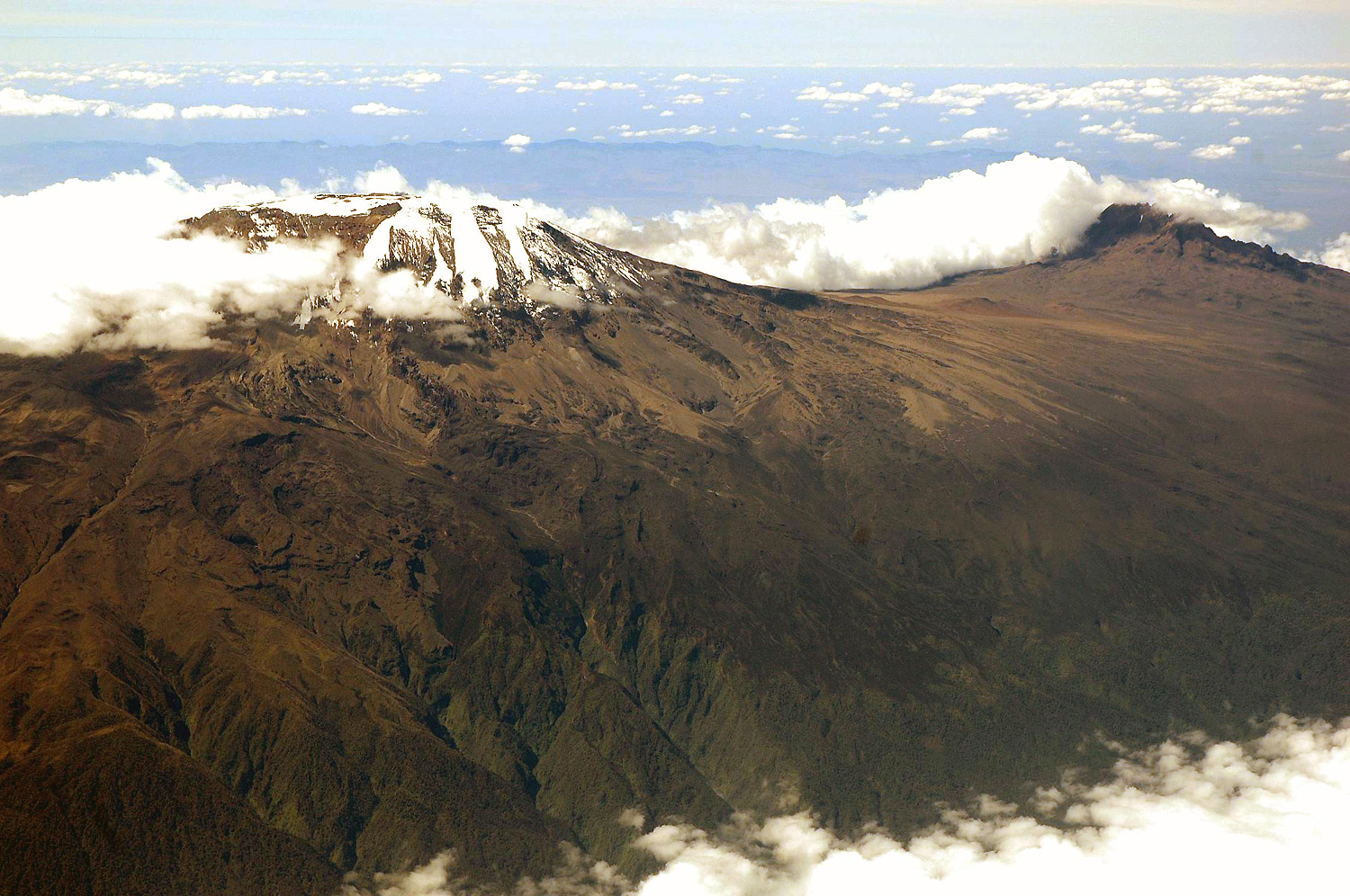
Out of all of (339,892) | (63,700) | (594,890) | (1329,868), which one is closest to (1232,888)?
(1329,868)

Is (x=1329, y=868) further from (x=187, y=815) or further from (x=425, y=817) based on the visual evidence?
(x=187, y=815)

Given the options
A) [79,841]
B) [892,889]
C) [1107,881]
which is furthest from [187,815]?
[1107,881]

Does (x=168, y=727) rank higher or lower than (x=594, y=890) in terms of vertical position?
higher

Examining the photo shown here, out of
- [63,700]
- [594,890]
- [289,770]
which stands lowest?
[594,890]

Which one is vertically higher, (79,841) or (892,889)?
(79,841)

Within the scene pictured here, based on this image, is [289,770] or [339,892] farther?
[289,770]

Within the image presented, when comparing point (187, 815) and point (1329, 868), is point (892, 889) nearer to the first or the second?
point (1329, 868)

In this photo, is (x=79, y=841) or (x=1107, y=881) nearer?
(x=79, y=841)

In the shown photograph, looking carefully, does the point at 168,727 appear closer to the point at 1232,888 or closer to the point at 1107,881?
the point at 1107,881
